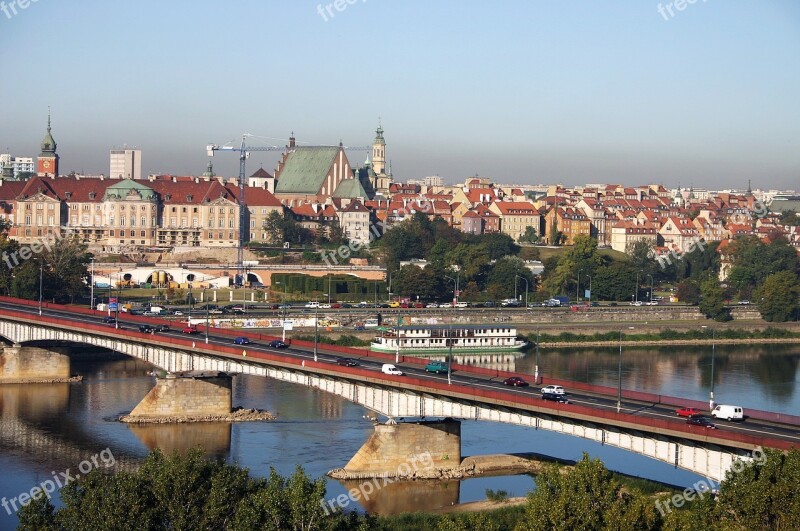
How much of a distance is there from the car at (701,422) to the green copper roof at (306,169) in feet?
259

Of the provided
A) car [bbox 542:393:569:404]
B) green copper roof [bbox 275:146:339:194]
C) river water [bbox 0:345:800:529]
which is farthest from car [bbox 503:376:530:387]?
green copper roof [bbox 275:146:339:194]

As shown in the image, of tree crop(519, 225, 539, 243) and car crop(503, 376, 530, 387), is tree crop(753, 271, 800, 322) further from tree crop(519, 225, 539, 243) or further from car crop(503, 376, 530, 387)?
car crop(503, 376, 530, 387)

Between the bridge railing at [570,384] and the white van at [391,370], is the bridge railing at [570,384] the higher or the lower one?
the lower one

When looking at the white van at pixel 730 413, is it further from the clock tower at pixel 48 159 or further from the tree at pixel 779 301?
the clock tower at pixel 48 159

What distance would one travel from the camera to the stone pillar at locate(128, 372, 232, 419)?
135ft

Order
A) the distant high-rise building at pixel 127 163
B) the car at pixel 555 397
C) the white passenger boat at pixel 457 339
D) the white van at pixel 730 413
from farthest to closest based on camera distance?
the distant high-rise building at pixel 127 163 → the white passenger boat at pixel 457 339 → the car at pixel 555 397 → the white van at pixel 730 413

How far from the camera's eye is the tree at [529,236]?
10175 centimetres

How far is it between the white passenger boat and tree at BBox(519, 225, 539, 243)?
1549 inches

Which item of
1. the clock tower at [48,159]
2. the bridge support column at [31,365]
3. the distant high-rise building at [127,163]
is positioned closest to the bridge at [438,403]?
the bridge support column at [31,365]

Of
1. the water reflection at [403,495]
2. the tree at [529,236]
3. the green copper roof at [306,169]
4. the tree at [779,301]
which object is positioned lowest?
the water reflection at [403,495]

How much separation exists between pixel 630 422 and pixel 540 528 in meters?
6.10

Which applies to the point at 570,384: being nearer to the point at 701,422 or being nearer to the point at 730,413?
the point at 730,413

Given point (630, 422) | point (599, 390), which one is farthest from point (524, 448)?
point (630, 422)

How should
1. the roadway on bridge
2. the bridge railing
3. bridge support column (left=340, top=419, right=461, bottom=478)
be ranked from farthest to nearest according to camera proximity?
bridge support column (left=340, top=419, right=461, bottom=478) < the bridge railing < the roadway on bridge
